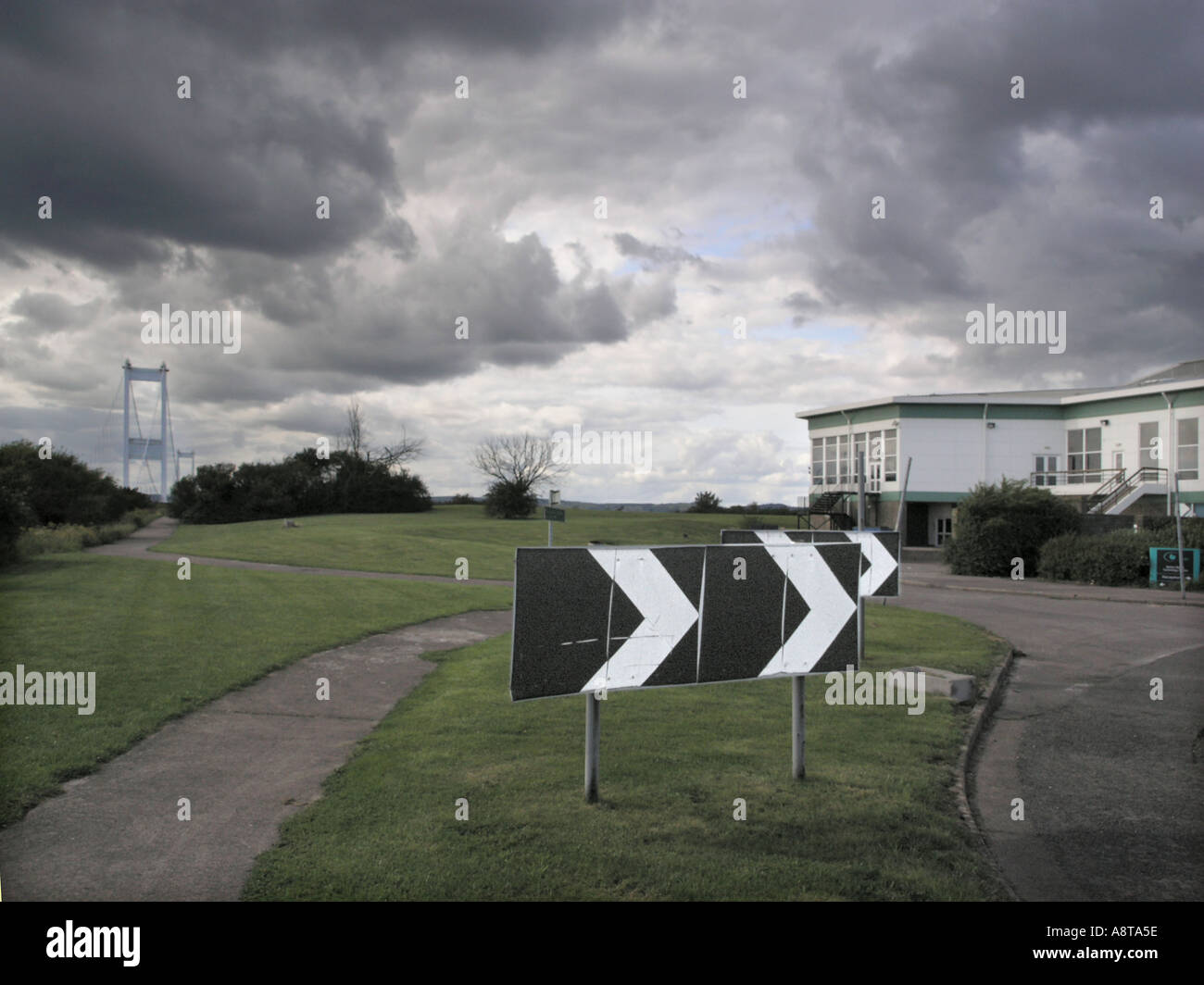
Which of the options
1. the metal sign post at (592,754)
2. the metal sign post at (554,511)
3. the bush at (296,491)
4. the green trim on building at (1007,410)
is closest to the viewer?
the metal sign post at (592,754)

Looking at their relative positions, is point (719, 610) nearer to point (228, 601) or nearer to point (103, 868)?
point (103, 868)

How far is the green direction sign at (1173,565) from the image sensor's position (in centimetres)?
2781

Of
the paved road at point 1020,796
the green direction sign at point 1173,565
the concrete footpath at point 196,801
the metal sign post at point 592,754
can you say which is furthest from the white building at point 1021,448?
the metal sign post at point 592,754

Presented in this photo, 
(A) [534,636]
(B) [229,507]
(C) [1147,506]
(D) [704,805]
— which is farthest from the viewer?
(B) [229,507]

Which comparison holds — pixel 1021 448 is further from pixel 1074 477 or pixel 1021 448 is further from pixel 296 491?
pixel 296 491

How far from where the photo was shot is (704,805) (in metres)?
5.74

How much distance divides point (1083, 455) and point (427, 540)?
116 feet

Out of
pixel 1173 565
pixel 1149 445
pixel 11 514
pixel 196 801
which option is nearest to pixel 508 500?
pixel 1149 445

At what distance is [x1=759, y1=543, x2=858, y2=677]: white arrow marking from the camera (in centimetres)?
616

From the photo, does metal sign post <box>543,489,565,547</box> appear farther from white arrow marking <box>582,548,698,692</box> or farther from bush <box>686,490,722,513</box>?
bush <box>686,490,722,513</box>

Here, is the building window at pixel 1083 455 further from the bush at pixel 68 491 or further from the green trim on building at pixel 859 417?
the bush at pixel 68 491

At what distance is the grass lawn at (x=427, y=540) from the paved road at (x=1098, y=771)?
56.7 ft

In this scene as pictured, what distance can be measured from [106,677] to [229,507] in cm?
7189
